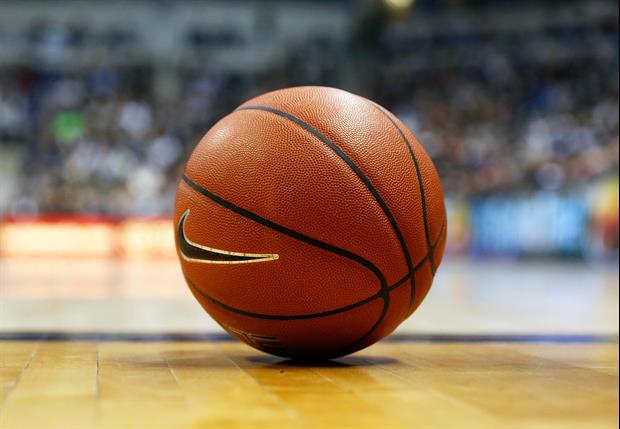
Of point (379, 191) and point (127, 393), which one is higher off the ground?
point (379, 191)

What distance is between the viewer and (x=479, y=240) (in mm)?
20688

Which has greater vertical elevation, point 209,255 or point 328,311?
point 209,255

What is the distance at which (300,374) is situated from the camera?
348cm

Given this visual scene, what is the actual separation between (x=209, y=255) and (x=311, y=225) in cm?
44

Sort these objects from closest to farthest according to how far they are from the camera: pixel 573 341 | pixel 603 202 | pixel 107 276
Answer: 1. pixel 573 341
2. pixel 107 276
3. pixel 603 202

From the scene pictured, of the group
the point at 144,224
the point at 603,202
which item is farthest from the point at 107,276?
the point at 603,202

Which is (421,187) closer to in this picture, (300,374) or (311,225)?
(311,225)

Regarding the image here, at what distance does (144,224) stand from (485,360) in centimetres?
1482

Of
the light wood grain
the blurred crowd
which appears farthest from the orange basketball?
the blurred crowd

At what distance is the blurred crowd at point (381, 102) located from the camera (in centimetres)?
1933

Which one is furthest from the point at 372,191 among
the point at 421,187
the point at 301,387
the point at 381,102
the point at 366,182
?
the point at 381,102

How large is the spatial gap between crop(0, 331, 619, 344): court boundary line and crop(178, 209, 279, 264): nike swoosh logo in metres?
1.12

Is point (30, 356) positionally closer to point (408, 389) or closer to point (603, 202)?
point (408, 389)

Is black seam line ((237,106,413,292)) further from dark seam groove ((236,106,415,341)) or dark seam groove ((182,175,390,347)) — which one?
dark seam groove ((182,175,390,347))
